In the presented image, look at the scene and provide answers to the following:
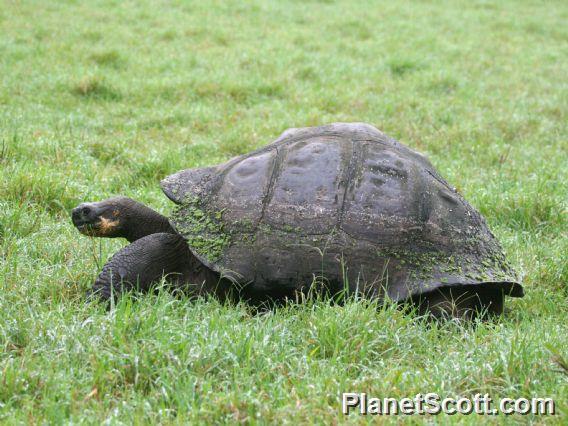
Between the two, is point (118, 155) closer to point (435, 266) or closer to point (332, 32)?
point (435, 266)

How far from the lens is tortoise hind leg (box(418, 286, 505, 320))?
13.3ft

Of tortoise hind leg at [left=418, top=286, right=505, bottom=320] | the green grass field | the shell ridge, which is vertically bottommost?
tortoise hind leg at [left=418, top=286, right=505, bottom=320]

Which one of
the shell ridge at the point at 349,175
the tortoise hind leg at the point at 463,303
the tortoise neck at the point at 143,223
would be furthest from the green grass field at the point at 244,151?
the shell ridge at the point at 349,175

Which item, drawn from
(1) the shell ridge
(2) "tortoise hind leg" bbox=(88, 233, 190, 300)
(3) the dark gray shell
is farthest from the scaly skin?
(1) the shell ridge

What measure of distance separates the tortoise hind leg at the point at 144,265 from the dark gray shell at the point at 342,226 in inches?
6.8

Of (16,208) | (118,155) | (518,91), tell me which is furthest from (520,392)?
(518,91)

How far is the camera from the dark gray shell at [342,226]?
4.02m

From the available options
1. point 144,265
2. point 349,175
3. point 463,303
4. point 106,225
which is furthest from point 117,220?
point 463,303

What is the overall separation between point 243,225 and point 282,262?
1.09 ft

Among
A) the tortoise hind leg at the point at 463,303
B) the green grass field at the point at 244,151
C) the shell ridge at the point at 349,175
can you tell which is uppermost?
the shell ridge at the point at 349,175

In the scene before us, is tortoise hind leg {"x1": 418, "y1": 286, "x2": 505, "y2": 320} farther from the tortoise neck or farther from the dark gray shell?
the tortoise neck

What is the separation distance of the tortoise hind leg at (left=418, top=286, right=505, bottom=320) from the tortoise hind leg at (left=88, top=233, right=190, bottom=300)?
150 cm

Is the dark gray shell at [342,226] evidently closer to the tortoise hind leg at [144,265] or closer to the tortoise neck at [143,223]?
the tortoise hind leg at [144,265]

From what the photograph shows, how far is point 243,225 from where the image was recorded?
4.17 meters
